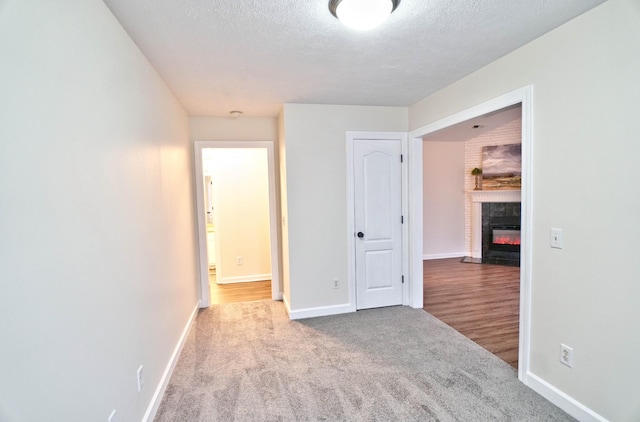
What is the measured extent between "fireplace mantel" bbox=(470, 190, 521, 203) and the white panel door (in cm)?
367

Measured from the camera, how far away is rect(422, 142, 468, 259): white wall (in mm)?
6672

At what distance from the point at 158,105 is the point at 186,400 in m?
2.24

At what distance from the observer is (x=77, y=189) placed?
4.06 feet

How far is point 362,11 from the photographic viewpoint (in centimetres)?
154

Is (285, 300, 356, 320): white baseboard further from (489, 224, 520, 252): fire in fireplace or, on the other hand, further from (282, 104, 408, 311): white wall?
(489, 224, 520, 252): fire in fireplace

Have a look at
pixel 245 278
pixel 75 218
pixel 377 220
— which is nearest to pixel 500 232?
pixel 377 220

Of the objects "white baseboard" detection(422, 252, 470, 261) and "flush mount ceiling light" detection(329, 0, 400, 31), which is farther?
"white baseboard" detection(422, 252, 470, 261)

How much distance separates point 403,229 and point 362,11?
270 cm

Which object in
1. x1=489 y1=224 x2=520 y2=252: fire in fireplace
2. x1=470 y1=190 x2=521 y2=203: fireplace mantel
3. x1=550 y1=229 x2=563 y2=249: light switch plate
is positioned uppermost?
x1=470 y1=190 x2=521 y2=203: fireplace mantel

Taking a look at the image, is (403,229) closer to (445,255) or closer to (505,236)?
(445,255)

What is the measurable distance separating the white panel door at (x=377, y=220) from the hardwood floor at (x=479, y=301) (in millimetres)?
646

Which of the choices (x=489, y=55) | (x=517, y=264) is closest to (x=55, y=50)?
(x=489, y=55)

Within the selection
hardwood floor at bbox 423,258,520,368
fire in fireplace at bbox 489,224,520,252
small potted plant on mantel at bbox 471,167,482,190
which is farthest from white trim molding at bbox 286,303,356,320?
small potted plant on mantel at bbox 471,167,482,190

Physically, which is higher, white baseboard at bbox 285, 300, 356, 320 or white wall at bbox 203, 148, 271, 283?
white wall at bbox 203, 148, 271, 283
